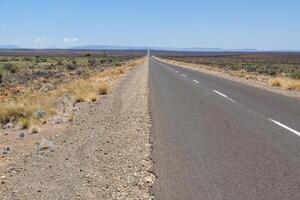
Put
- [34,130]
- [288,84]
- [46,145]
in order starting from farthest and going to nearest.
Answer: [288,84]
[34,130]
[46,145]

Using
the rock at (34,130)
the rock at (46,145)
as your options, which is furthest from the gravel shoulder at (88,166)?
the rock at (34,130)

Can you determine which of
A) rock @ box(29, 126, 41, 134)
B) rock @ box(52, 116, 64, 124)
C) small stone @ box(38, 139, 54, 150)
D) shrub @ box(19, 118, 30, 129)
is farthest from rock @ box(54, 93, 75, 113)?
small stone @ box(38, 139, 54, 150)

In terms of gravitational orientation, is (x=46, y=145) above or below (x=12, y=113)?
above

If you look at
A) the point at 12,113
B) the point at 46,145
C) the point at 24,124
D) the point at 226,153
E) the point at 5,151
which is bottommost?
the point at 12,113

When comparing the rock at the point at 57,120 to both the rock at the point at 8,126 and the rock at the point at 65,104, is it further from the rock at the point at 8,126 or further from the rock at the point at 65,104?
the rock at the point at 65,104

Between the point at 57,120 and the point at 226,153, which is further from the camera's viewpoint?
the point at 57,120

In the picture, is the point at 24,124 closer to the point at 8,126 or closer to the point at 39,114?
the point at 8,126

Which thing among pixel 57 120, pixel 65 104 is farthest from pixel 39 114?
pixel 65 104

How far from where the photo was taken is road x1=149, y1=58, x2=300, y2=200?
19.7ft

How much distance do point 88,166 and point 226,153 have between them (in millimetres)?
2464

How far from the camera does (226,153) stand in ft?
26.7

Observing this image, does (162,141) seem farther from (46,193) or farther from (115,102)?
(115,102)

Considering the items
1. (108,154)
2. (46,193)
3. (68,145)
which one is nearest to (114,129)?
(68,145)

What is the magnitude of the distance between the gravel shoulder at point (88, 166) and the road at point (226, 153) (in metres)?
0.34
